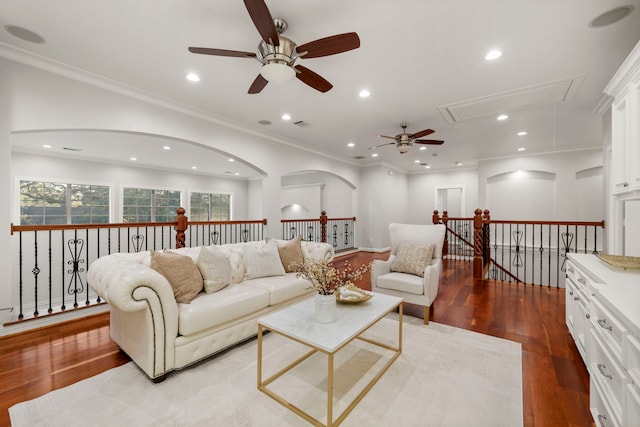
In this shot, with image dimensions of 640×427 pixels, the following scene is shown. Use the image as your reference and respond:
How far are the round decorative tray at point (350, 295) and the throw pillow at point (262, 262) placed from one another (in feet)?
3.55

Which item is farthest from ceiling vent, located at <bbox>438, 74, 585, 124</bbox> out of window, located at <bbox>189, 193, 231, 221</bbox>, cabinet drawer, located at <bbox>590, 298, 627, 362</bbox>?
window, located at <bbox>189, 193, 231, 221</bbox>

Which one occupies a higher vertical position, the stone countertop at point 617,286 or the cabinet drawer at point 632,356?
the stone countertop at point 617,286

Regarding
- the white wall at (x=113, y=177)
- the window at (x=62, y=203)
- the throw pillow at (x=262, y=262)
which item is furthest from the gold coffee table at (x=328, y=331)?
the window at (x=62, y=203)

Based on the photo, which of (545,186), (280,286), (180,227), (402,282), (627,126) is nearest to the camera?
(627,126)

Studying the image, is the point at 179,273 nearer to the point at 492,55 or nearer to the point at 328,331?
the point at 328,331

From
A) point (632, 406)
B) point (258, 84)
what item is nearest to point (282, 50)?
point (258, 84)

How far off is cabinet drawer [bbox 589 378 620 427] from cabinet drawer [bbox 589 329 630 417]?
3 centimetres

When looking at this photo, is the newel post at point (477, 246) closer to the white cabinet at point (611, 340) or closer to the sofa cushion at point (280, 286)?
the white cabinet at point (611, 340)

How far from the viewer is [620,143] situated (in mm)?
2355

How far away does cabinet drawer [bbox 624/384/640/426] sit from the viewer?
44.2 inches

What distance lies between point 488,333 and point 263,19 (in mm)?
3422

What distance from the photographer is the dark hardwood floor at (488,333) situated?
5.97 ft

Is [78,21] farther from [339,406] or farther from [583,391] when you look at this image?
[583,391]

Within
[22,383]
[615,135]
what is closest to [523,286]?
[615,135]
